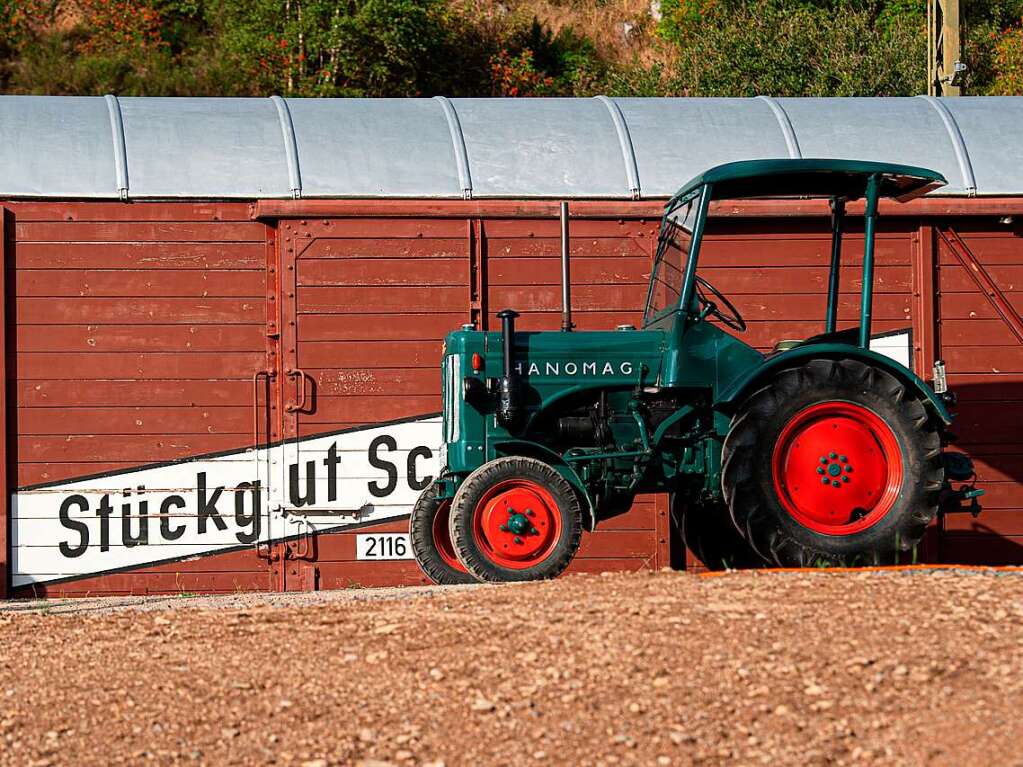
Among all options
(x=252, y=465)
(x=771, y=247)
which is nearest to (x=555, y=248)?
(x=771, y=247)

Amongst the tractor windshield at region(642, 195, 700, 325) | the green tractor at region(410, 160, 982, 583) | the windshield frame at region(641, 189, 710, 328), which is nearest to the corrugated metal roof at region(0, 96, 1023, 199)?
the tractor windshield at region(642, 195, 700, 325)

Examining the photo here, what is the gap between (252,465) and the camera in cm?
968

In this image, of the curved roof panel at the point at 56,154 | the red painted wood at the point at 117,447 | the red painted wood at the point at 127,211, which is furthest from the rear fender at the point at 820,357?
the curved roof panel at the point at 56,154

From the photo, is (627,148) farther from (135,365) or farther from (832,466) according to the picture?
(135,365)

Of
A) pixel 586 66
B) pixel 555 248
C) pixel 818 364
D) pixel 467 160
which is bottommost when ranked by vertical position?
pixel 818 364

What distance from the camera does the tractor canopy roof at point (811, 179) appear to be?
7625 mm

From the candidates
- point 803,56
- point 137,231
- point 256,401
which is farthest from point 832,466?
point 803,56

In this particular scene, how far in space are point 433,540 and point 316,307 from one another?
2.28 meters

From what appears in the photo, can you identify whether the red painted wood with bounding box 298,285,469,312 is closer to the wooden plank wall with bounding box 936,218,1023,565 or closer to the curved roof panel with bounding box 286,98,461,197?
the curved roof panel with bounding box 286,98,461,197

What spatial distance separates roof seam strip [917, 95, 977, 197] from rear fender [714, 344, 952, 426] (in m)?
3.12

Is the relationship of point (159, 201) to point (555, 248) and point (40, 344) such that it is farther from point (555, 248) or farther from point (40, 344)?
point (555, 248)

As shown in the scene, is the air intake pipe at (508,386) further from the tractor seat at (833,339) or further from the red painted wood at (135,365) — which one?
the red painted wood at (135,365)

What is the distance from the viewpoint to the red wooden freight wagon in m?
9.63

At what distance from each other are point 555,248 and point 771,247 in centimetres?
166
